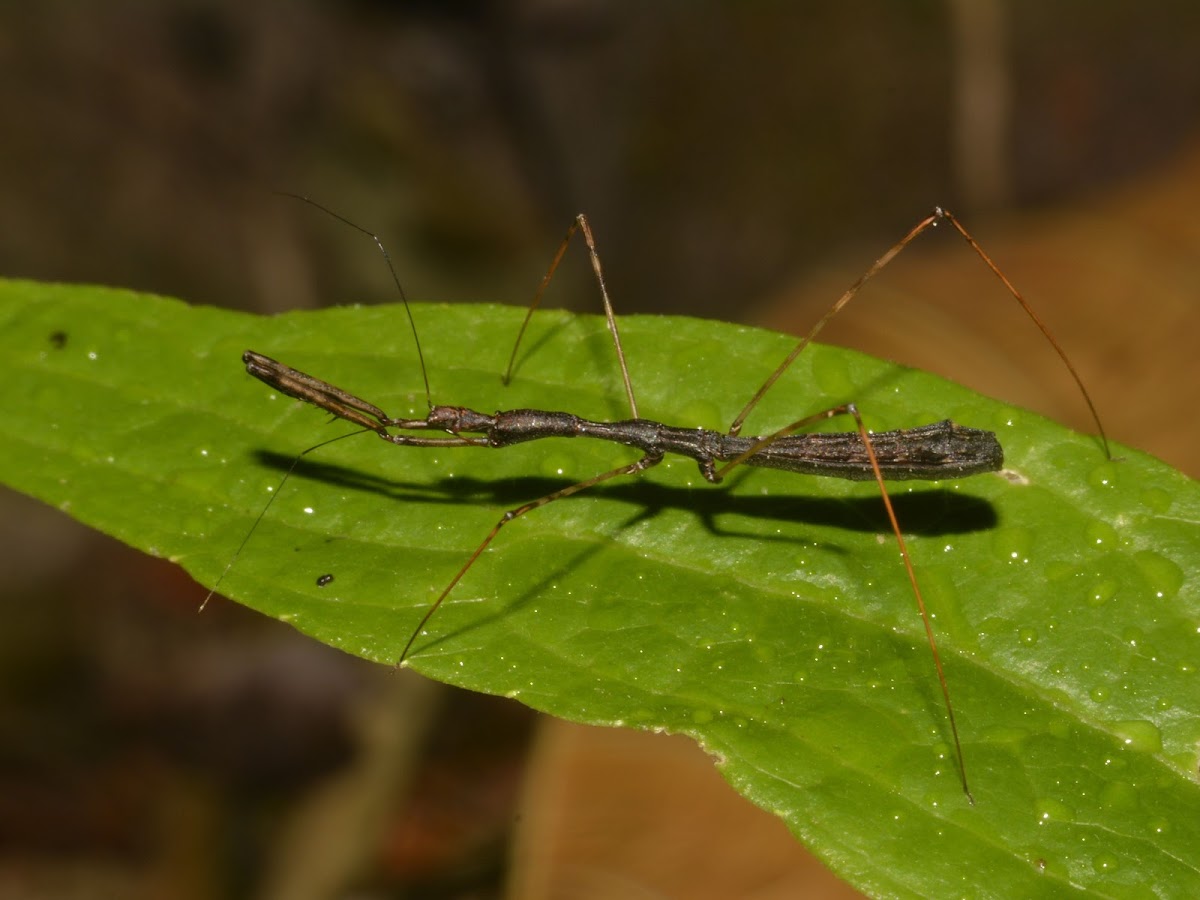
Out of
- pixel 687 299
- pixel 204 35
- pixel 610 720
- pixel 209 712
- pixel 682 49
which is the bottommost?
pixel 610 720

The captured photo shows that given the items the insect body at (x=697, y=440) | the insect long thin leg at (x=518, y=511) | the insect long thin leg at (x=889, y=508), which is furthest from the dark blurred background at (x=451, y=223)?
the insect long thin leg at (x=518, y=511)

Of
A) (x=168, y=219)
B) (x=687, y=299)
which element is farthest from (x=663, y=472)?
(x=168, y=219)

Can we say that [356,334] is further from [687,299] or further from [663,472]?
[687,299]

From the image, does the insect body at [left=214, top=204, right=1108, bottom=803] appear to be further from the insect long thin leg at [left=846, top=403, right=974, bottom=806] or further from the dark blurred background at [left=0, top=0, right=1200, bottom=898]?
the dark blurred background at [left=0, top=0, right=1200, bottom=898]

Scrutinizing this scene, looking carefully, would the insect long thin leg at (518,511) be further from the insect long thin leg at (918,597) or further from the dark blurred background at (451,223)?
the dark blurred background at (451,223)

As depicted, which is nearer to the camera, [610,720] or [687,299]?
[610,720]

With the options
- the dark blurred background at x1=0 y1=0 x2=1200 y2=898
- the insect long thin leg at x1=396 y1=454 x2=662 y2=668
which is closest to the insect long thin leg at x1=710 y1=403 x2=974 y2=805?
the insect long thin leg at x1=396 y1=454 x2=662 y2=668

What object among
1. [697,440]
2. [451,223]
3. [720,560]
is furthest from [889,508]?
Answer: [451,223]
